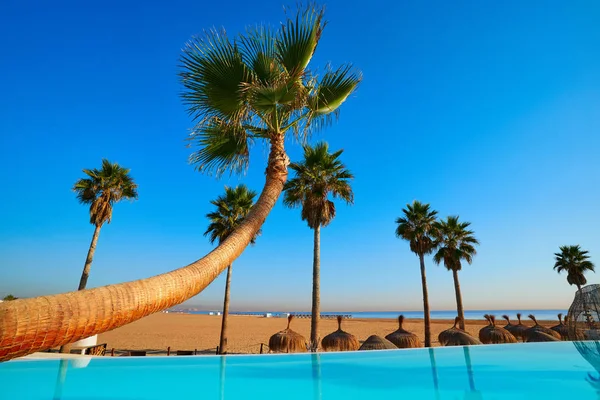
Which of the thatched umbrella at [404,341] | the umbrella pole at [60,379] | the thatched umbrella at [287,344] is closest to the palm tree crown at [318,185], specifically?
the thatched umbrella at [287,344]

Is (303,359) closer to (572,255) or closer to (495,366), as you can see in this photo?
(495,366)

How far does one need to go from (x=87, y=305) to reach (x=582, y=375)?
40.6 feet

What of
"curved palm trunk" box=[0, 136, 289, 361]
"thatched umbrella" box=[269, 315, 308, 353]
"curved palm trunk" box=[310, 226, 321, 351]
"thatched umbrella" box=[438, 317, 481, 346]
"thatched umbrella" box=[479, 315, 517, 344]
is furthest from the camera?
"thatched umbrella" box=[479, 315, 517, 344]

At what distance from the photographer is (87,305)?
2.07m

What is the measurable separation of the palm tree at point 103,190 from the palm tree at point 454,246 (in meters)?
21.9

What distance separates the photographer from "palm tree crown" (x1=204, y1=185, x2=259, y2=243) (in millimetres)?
20547

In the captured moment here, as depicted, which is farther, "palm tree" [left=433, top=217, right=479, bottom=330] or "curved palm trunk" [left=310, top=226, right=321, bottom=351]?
"palm tree" [left=433, top=217, right=479, bottom=330]

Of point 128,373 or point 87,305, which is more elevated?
point 87,305

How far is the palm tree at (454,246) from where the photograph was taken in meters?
24.5

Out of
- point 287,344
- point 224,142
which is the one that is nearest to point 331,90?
point 224,142

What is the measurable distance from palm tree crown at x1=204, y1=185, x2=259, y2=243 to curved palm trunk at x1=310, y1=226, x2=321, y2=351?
6300 millimetres

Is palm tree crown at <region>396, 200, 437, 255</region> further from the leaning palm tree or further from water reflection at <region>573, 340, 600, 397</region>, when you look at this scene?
the leaning palm tree

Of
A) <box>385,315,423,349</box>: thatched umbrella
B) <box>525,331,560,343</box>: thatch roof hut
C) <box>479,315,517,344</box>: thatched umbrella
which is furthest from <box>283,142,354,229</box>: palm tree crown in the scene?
<box>525,331,560,343</box>: thatch roof hut

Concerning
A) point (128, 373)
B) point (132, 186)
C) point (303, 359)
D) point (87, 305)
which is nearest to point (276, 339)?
point (303, 359)
